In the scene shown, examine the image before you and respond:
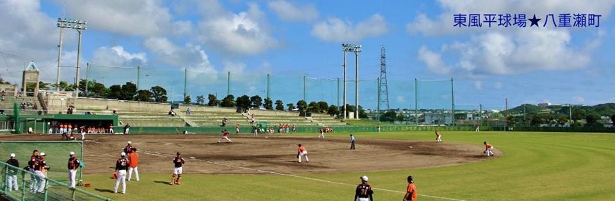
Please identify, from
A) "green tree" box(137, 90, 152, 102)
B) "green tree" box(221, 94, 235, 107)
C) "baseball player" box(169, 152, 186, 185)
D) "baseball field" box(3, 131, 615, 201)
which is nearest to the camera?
"baseball field" box(3, 131, 615, 201)

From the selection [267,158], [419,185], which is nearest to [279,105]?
[267,158]

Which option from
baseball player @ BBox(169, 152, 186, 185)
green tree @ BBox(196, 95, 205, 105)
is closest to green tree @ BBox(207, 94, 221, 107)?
green tree @ BBox(196, 95, 205, 105)

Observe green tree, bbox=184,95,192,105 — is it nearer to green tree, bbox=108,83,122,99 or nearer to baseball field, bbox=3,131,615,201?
green tree, bbox=108,83,122,99

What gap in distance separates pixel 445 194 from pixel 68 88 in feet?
370

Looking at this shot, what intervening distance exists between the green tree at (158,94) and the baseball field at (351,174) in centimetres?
6215

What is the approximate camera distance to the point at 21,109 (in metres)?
67.9

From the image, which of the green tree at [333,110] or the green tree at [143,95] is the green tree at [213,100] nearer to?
the green tree at [143,95]

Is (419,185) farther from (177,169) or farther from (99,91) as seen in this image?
(99,91)

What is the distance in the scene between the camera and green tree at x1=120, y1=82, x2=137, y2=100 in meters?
101

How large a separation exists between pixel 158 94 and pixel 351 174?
84.5m

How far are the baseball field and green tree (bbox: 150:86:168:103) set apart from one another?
62.1m

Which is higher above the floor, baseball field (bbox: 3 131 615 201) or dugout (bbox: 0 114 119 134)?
dugout (bbox: 0 114 119 134)

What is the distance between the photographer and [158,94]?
348ft

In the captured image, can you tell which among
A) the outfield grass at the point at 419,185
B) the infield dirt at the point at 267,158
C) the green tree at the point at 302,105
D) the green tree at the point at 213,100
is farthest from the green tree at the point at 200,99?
the outfield grass at the point at 419,185
